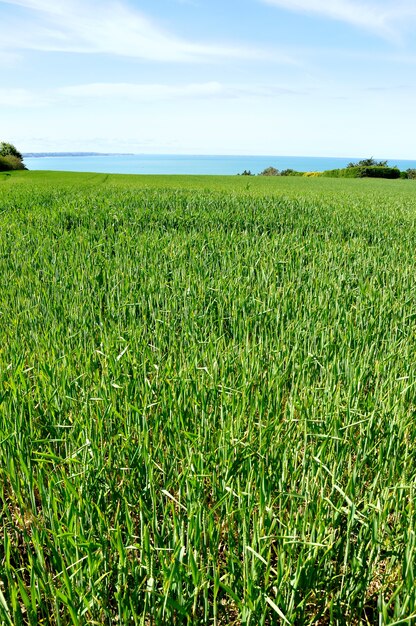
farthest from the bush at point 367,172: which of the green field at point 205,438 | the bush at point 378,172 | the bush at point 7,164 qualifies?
the green field at point 205,438

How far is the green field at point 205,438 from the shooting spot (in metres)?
1.27

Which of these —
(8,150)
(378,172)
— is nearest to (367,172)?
(378,172)

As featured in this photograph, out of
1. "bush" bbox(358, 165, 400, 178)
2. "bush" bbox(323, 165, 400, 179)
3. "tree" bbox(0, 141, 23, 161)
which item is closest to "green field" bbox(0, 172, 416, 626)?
"bush" bbox(323, 165, 400, 179)

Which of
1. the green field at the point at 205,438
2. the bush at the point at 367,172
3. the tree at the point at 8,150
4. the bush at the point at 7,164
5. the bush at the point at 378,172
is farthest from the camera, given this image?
the tree at the point at 8,150

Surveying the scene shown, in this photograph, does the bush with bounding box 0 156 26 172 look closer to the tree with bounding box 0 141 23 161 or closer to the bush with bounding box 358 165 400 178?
the tree with bounding box 0 141 23 161

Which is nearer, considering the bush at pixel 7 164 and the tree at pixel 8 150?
the bush at pixel 7 164

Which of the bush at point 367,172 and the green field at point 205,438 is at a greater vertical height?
the bush at point 367,172

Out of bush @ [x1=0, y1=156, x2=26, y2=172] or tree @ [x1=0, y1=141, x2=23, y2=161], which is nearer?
bush @ [x1=0, y1=156, x2=26, y2=172]

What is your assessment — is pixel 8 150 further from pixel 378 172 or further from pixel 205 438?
pixel 205 438

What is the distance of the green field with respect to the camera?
1274 millimetres

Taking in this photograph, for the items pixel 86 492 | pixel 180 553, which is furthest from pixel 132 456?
pixel 180 553

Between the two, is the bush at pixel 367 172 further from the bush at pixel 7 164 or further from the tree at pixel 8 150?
the tree at pixel 8 150

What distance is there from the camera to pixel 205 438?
71.4 inches

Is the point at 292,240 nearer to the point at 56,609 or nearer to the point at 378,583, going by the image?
the point at 378,583
